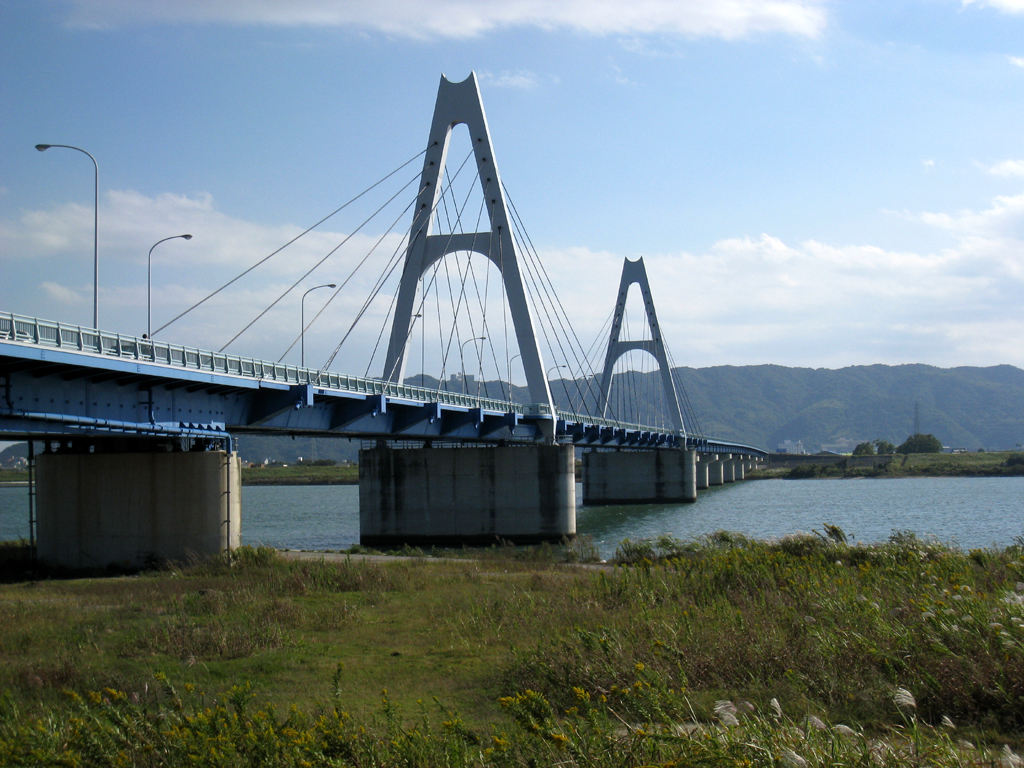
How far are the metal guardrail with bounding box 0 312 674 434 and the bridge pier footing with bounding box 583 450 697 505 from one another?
4621cm

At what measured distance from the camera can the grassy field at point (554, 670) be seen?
21.9 feet

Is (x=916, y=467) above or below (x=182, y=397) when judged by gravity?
below

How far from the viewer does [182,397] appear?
100 ft

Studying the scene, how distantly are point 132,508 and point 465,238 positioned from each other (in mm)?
27888

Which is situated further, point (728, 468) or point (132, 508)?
point (728, 468)

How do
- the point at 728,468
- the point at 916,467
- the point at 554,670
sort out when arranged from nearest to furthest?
the point at 554,670, the point at 728,468, the point at 916,467

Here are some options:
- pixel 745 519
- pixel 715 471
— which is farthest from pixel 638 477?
pixel 715 471

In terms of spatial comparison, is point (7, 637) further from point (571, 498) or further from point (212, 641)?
point (571, 498)

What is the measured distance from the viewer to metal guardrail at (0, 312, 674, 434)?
22453 mm

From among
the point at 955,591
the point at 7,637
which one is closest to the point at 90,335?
the point at 7,637

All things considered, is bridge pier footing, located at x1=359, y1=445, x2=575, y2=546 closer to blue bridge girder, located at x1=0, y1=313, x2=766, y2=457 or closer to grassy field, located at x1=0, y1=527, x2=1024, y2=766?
blue bridge girder, located at x1=0, y1=313, x2=766, y2=457

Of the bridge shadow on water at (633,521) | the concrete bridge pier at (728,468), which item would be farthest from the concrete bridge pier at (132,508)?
the concrete bridge pier at (728,468)

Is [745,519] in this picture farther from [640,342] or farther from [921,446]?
[921,446]

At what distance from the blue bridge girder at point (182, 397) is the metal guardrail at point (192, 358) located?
0.11ft
